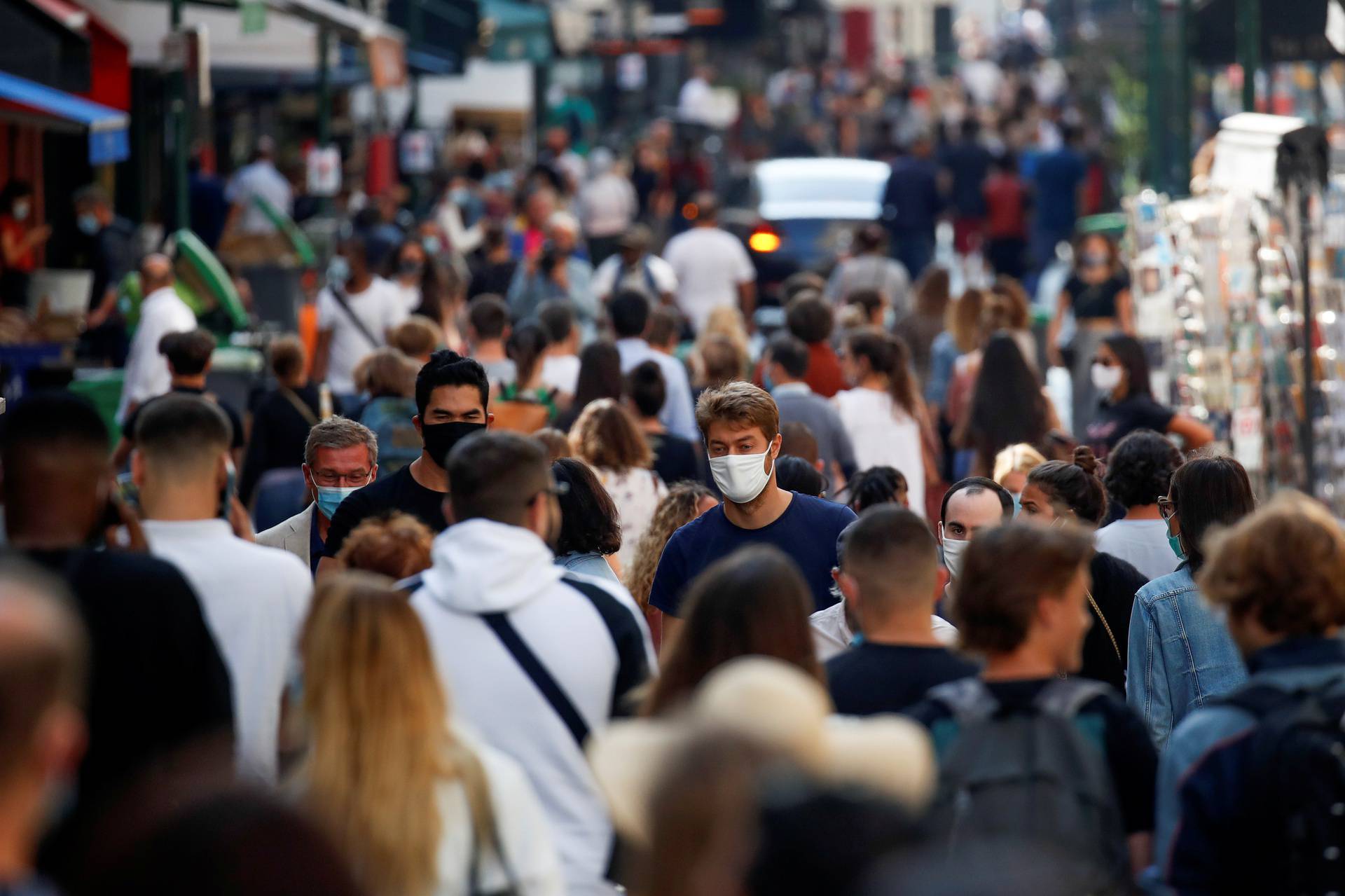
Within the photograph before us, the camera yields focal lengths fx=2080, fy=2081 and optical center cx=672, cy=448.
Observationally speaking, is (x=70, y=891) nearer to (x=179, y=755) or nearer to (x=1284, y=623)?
(x=179, y=755)

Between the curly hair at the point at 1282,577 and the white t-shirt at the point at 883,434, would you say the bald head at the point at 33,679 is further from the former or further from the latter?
the white t-shirt at the point at 883,434

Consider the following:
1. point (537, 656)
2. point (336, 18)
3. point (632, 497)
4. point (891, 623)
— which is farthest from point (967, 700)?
point (336, 18)

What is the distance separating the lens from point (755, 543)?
22.5 feet

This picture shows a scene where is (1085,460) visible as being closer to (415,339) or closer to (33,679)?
(415,339)

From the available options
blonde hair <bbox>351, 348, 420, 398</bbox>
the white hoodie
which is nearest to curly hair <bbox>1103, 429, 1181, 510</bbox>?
the white hoodie

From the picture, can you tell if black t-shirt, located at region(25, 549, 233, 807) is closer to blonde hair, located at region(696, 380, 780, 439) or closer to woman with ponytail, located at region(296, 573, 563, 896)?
woman with ponytail, located at region(296, 573, 563, 896)

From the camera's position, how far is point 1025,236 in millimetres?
23547

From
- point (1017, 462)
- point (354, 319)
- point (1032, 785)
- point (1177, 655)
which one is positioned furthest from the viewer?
A: point (354, 319)

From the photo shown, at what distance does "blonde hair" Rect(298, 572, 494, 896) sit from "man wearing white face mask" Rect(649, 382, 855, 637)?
2868 millimetres

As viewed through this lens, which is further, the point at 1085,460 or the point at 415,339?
the point at 415,339

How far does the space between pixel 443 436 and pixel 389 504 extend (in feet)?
1.06

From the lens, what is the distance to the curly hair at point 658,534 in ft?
23.8

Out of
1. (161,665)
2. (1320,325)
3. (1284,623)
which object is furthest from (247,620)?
(1320,325)

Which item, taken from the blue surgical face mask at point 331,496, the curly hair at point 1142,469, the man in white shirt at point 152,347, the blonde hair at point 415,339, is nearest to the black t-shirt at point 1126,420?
the curly hair at point 1142,469
